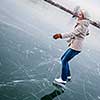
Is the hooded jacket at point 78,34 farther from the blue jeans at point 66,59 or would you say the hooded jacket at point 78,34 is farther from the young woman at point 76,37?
the blue jeans at point 66,59

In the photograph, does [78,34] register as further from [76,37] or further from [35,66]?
[35,66]

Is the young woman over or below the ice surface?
over

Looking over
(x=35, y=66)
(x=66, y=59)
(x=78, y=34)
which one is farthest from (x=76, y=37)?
(x=35, y=66)

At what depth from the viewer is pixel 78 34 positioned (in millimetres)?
6402

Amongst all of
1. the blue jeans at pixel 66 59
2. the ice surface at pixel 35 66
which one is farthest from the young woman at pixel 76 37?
the ice surface at pixel 35 66

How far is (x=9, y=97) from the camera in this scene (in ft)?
17.4

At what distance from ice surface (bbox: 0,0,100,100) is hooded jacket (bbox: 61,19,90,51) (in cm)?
97

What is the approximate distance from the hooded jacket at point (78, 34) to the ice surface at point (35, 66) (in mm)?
973

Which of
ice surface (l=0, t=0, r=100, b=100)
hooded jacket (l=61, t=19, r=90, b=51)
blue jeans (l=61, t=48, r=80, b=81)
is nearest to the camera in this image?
ice surface (l=0, t=0, r=100, b=100)

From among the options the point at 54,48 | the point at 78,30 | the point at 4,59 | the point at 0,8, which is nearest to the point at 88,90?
the point at 78,30

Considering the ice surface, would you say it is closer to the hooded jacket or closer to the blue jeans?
the blue jeans

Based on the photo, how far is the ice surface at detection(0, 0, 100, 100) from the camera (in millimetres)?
5930

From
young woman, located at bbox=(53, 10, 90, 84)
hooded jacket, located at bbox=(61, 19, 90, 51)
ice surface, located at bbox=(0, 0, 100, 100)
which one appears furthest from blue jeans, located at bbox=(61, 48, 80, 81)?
ice surface, located at bbox=(0, 0, 100, 100)

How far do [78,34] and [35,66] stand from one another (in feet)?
4.71
